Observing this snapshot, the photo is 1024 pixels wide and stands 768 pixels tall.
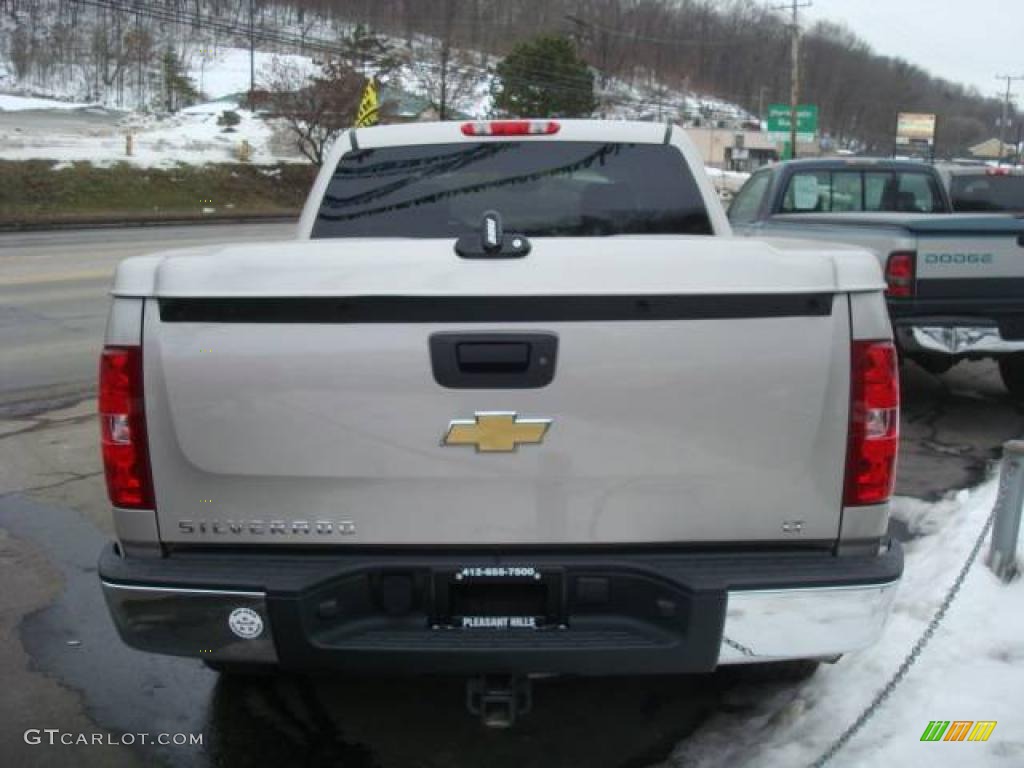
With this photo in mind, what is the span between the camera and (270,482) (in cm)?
249

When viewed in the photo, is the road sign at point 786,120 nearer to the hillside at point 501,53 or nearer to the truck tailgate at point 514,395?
the hillside at point 501,53

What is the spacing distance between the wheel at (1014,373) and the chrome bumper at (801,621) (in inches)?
252

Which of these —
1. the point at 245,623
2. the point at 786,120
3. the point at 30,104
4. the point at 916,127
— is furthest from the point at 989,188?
the point at 916,127

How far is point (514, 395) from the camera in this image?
95.2 inches

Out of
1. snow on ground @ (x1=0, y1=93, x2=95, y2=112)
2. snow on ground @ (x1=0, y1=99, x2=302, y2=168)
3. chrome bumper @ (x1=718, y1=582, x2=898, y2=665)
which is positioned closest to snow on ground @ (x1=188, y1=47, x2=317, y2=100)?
snow on ground @ (x1=0, y1=99, x2=302, y2=168)

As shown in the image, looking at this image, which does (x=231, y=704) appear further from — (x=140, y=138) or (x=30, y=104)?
(x=30, y=104)

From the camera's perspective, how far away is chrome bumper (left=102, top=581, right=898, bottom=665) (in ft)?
8.13

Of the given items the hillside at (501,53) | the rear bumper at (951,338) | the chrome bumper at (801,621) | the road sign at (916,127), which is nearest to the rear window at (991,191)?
the rear bumper at (951,338)

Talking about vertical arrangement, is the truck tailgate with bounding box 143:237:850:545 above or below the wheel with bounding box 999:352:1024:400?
above

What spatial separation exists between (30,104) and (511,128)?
65.9 meters

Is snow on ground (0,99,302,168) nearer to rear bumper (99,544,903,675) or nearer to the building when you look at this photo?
rear bumper (99,544,903,675)

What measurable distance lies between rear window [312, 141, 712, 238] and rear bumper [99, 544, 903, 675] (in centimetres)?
184

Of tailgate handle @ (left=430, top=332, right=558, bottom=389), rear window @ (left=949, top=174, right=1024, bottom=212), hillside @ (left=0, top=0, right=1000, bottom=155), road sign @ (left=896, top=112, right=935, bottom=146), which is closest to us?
tailgate handle @ (left=430, top=332, right=558, bottom=389)

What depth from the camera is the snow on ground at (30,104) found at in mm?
57969
